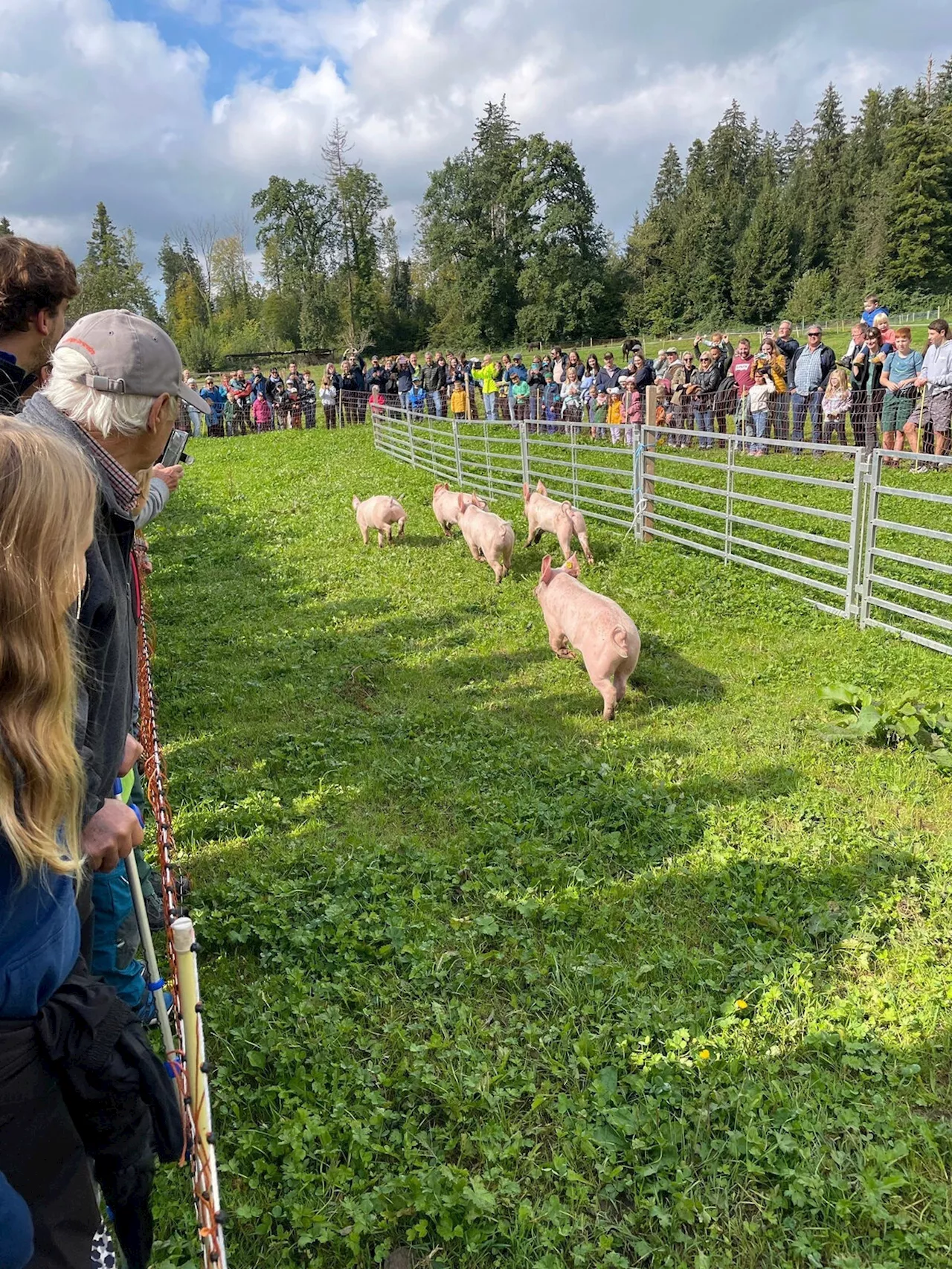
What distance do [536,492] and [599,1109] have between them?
26.3 ft

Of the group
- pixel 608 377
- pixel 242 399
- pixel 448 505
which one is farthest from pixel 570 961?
pixel 242 399

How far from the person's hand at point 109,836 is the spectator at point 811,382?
14035 mm

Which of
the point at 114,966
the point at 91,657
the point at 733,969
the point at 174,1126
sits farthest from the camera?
the point at 733,969

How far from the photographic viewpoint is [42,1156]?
1360mm

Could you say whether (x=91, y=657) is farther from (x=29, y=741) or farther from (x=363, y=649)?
(x=363, y=649)

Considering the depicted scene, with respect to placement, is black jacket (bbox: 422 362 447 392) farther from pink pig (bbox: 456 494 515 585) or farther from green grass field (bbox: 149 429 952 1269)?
green grass field (bbox: 149 429 952 1269)

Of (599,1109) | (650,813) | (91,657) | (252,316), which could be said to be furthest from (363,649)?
(252,316)

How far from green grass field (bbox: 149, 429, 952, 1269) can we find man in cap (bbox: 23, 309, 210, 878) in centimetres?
127

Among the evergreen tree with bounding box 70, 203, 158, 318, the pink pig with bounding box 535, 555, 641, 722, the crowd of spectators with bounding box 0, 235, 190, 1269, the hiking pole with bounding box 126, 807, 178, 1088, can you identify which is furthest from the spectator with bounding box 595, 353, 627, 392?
the evergreen tree with bounding box 70, 203, 158, 318

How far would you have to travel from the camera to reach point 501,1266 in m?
2.36

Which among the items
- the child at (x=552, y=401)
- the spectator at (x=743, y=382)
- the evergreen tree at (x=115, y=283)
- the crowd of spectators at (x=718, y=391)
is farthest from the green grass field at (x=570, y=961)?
the evergreen tree at (x=115, y=283)

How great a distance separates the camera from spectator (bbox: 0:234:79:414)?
9.61 feet

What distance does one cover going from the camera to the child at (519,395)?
21250mm

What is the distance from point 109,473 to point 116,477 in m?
0.02
